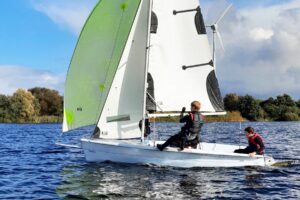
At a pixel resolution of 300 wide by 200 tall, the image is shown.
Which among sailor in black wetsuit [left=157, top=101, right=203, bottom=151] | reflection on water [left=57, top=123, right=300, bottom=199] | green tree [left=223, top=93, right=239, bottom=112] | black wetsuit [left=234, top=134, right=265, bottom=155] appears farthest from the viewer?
green tree [left=223, top=93, right=239, bottom=112]

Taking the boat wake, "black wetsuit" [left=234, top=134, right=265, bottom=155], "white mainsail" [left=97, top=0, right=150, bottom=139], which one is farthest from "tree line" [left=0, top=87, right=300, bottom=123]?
"white mainsail" [left=97, top=0, right=150, bottom=139]

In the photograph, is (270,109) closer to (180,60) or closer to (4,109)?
(4,109)

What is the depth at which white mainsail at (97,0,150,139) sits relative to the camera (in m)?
16.1

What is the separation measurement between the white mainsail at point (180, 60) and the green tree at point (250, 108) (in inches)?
2945

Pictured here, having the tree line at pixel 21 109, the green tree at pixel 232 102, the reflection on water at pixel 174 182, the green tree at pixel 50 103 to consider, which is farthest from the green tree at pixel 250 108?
the reflection on water at pixel 174 182

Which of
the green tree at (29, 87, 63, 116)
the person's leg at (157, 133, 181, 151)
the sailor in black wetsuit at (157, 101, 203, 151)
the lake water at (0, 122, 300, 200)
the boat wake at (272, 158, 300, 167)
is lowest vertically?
the lake water at (0, 122, 300, 200)

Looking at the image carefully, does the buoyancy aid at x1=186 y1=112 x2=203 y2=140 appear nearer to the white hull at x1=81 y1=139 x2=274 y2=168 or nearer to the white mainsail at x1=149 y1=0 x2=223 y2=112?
the white hull at x1=81 y1=139 x2=274 y2=168

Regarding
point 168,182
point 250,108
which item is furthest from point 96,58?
point 250,108

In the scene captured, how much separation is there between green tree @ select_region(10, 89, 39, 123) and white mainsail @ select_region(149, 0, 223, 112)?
6195cm

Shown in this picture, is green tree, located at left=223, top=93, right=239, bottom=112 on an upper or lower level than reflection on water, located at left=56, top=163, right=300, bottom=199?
upper

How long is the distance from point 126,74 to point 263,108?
8540 centimetres

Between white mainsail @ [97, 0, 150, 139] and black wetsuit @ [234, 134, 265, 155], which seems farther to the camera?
white mainsail @ [97, 0, 150, 139]

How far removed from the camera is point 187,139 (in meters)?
15.2

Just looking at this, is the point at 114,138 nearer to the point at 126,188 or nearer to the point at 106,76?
the point at 106,76
